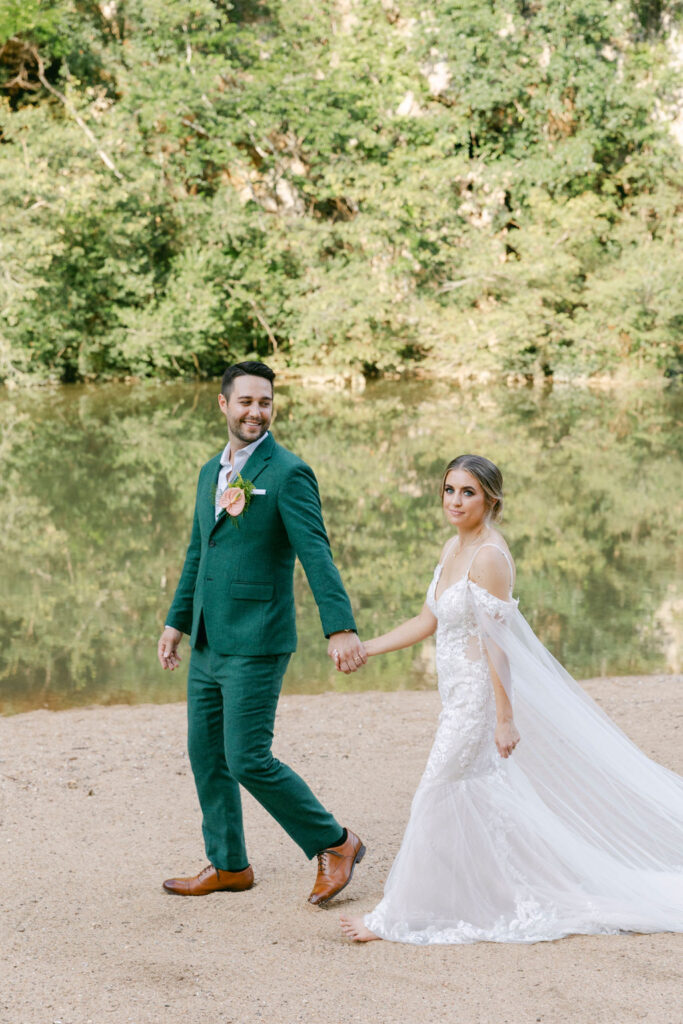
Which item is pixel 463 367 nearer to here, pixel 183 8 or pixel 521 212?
pixel 521 212

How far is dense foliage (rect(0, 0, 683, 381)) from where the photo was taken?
1081 inches

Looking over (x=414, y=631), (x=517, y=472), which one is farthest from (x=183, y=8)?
(x=414, y=631)

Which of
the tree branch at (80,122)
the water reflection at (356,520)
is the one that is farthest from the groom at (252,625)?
the tree branch at (80,122)

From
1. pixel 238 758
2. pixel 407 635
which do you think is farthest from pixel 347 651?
pixel 238 758

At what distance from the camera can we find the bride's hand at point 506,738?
12.4 ft

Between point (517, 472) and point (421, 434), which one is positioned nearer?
point (517, 472)

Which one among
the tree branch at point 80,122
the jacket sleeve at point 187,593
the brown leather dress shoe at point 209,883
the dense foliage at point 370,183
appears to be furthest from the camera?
the dense foliage at point 370,183

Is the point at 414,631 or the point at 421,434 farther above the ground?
the point at 421,434

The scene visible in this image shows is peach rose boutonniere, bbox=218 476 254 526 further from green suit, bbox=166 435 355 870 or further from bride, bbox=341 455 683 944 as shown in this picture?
bride, bbox=341 455 683 944

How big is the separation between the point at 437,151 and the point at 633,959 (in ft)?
89.1

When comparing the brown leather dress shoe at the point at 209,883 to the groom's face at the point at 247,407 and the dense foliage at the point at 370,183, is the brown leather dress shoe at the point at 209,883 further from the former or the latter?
the dense foliage at the point at 370,183

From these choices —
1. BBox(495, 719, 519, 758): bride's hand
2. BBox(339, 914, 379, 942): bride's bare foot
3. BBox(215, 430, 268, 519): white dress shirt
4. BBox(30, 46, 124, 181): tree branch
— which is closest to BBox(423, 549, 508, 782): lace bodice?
BBox(495, 719, 519, 758): bride's hand

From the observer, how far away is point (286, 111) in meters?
29.1

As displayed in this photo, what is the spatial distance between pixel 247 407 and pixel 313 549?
57 centimetres
